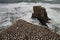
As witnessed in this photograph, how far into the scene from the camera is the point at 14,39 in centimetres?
436

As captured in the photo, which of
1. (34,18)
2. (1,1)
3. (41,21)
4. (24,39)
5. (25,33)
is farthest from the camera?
(1,1)

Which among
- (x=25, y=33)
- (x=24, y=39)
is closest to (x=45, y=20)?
(x=25, y=33)

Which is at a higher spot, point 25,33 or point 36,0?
point 25,33

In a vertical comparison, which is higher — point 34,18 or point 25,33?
point 25,33

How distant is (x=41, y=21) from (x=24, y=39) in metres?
3.76

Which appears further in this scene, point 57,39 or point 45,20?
point 45,20

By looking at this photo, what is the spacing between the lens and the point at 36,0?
770 inches

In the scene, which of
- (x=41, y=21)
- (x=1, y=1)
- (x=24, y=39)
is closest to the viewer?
(x=24, y=39)

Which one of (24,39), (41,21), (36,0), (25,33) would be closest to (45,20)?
(41,21)

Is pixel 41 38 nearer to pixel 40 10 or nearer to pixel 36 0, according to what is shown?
pixel 40 10

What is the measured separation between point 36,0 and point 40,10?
37.8 ft

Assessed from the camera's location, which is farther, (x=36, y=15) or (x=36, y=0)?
(x=36, y=0)

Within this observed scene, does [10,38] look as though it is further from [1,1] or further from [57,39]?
[1,1]

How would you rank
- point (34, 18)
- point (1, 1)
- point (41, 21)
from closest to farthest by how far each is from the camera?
point (41, 21), point (34, 18), point (1, 1)
